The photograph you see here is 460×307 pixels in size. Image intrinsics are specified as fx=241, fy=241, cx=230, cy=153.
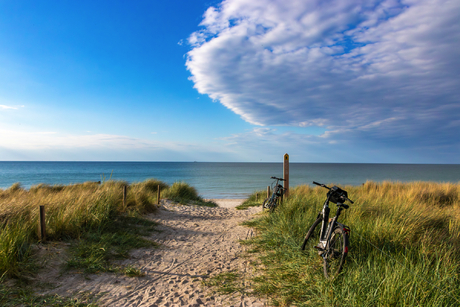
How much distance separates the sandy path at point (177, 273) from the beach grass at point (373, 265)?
59 cm

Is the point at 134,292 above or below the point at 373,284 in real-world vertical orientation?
below

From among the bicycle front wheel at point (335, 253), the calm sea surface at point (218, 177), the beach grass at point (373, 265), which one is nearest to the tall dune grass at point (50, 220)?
the calm sea surface at point (218, 177)

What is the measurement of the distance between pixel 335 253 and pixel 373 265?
0.57m

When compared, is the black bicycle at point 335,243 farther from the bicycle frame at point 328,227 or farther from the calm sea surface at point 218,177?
the calm sea surface at point 218,177

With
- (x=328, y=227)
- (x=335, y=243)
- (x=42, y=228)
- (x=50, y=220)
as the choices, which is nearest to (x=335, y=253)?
(x=335, y=243)

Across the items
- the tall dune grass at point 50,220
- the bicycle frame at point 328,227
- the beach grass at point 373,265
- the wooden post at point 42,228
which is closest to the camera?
the beach grass at point 373,265

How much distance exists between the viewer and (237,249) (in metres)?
6.11

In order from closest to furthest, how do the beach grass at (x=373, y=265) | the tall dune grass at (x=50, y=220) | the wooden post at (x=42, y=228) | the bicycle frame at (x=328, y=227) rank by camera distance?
1. the beach grass at (x=373, y=265)
2. the bicycle frame at (x=328, y=227)
3. the tall dune grass at (x=50, y=220)
4. the wooden post at (x=42, y=228)

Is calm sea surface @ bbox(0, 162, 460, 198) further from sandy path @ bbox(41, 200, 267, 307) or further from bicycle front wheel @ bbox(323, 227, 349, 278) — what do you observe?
bicycle front wheel @ bbox(323, 227, 349, 278)

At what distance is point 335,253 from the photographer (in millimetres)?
3500

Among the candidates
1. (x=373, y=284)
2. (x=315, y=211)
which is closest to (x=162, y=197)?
(x=315, y=211)

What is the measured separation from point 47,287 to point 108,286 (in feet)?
2.99

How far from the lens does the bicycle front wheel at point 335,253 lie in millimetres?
3350

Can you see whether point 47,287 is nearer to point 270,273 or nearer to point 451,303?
point 270,273
